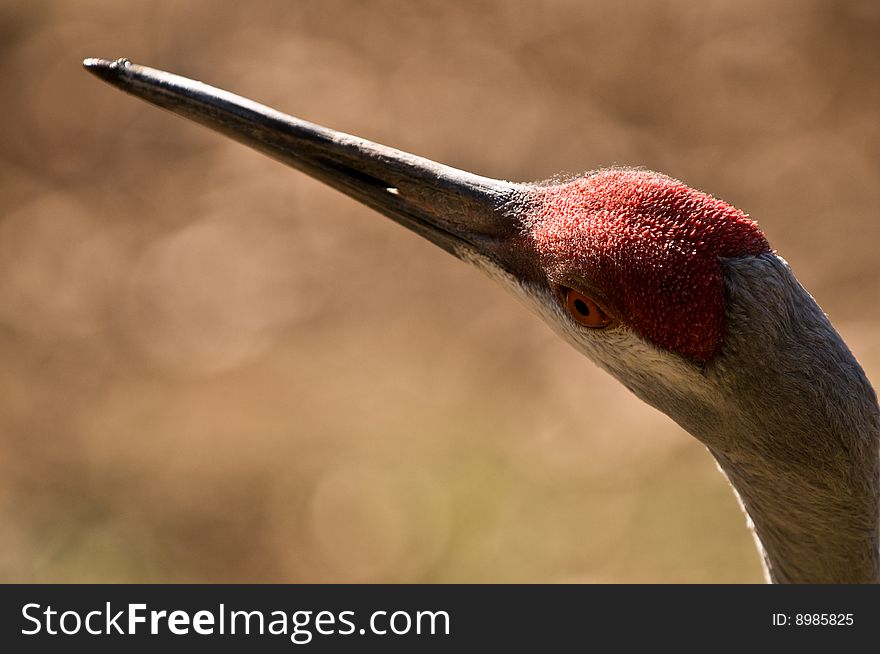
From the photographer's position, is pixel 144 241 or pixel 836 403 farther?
pixel 144 241

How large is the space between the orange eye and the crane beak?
253mm

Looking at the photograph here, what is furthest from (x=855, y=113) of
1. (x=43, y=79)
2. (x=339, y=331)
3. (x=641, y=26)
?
(x=43, y=79)

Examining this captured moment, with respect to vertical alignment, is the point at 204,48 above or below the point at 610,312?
above

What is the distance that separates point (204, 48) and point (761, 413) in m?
6.38

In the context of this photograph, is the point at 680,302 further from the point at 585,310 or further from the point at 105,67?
the point at 105,67

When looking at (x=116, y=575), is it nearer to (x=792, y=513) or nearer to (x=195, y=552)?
(x=195, y=552)

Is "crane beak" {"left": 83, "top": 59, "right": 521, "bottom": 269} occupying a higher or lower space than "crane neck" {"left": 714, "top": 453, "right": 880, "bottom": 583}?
higher

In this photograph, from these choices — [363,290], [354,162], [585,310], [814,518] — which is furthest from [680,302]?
[363,290]

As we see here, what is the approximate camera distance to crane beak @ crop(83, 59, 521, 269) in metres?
2.70

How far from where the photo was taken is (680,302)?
2256mm

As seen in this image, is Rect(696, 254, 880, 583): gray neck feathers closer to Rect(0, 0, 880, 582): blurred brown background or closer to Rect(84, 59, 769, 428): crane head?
Rect(84, 59, 769, 428): crane head

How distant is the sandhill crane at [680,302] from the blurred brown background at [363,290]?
109 inches

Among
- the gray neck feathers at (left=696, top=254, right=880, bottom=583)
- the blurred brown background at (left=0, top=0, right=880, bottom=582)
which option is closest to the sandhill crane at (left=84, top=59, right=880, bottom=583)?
the gray neck feathers at (left=696, top=254, right=880, bottom=583)

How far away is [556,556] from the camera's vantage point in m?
5.36
